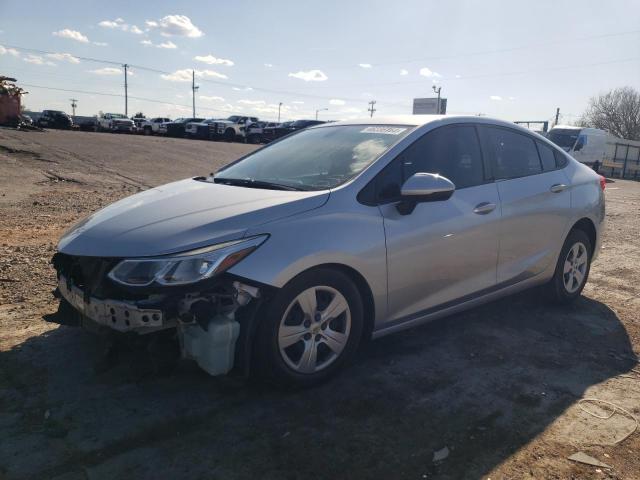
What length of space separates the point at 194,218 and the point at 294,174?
38.2 inches

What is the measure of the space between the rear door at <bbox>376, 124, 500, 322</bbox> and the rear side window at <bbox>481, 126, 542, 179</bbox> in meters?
0.17

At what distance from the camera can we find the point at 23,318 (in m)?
4.14

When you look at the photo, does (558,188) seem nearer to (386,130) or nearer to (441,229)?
(441,229)

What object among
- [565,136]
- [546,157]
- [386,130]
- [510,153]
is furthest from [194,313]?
[565,136]

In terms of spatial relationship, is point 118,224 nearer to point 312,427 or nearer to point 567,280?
point 312,427

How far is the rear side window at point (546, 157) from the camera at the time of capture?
15.6 feet

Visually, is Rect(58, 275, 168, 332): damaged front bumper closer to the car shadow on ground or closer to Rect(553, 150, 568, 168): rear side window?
the car shadow on ground

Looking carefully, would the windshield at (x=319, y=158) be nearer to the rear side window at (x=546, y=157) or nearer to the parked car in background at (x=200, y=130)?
the rear side window at (x=546, y=157)

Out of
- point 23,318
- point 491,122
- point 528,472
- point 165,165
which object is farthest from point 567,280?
point 165,165

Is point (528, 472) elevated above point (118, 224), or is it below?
below

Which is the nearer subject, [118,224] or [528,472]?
[528,472]

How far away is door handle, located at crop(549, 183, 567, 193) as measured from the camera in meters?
4.63

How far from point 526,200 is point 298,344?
2329 millimetres

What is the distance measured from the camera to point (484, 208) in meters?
3.96
